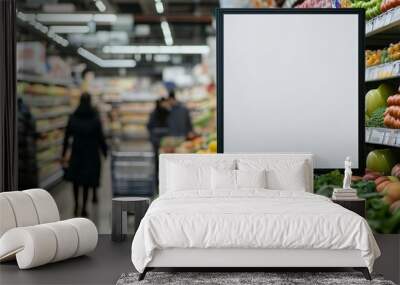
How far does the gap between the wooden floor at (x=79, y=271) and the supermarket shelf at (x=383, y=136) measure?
2.48m

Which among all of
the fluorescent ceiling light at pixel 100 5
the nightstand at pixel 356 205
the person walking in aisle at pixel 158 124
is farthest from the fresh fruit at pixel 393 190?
the fluorescent ceiling light at pixel 100 5

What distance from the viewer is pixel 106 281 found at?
545 cm

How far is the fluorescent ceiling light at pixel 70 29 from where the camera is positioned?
11688 millimetres

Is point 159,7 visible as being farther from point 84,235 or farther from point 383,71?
point 84,235

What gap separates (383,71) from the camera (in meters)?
7.37

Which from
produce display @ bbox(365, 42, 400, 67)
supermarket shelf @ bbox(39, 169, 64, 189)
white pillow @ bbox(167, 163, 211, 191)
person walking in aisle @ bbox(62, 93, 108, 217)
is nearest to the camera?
white pillow @ bbox(167, 163, 211, 191)

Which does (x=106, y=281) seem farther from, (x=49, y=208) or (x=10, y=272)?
(x=49, y=208)

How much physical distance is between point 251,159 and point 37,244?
2215 millimetres

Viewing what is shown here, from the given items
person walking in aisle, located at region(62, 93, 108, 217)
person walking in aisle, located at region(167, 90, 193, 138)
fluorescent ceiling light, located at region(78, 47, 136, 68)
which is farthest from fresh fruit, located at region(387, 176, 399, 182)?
fluorescent ceiling light, located at region(78, 47, 136, 68)

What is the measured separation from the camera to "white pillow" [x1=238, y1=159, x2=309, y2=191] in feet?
22.7

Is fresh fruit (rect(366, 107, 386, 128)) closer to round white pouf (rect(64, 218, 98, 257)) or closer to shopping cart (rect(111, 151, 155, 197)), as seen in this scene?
round white pouf (rect(64, 218, 98, 257))

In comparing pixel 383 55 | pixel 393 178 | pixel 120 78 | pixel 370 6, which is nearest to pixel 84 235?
pixel 393 178

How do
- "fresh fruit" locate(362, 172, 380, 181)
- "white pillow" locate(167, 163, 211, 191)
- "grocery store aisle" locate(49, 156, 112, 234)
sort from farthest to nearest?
"grocery store aisle" locate(49, 156, 112, 234)
"fresh fruit" locate(362, 172, 380, 181)
"white pillow" locate(167, 163, 211, 191)

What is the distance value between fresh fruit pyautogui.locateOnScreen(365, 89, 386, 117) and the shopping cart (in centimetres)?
396
